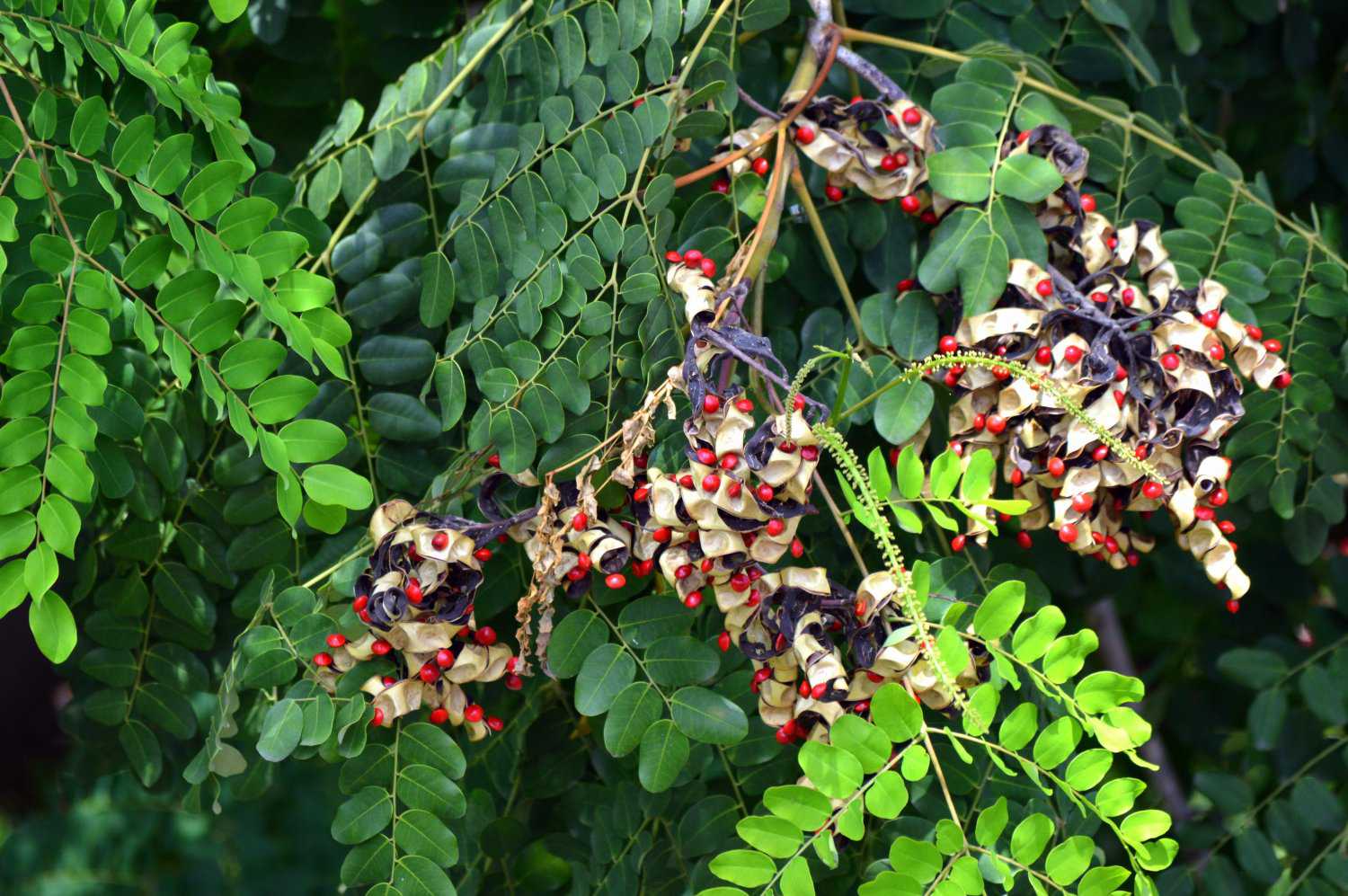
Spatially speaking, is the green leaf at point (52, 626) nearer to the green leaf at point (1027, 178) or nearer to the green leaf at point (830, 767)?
the green leaf at point (830, 767)

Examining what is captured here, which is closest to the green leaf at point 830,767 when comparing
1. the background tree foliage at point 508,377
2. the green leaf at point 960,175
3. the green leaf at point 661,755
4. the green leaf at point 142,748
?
the background tree foliage at point 508,377

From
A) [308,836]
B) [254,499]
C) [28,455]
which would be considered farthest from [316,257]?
[308,836]

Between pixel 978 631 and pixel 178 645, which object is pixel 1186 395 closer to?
pixel 978 631

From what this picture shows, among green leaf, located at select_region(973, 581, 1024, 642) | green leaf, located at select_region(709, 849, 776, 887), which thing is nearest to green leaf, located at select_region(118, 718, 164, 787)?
green leaf, located at select_region(709, 849, 776, 887)

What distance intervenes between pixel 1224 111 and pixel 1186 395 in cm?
81

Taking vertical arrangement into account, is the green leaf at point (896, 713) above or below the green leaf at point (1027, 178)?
below

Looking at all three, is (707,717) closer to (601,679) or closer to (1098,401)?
(601,679)

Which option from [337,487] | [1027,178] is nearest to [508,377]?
[337,487]

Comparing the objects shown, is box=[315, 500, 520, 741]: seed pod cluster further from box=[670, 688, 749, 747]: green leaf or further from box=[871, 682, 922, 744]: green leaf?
box=[871, 682, 922, 744]: green leaf

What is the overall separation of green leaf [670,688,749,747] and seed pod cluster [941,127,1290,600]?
A: 0.62 ft

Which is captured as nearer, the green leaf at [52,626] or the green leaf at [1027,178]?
the green leaf at [52,626]

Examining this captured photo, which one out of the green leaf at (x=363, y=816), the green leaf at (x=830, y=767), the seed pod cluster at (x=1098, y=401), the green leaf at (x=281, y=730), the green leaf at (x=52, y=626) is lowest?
the green leaf at (x=363, y=816)

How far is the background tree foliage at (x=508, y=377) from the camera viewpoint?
2.59 ft

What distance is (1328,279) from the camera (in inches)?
39.3
